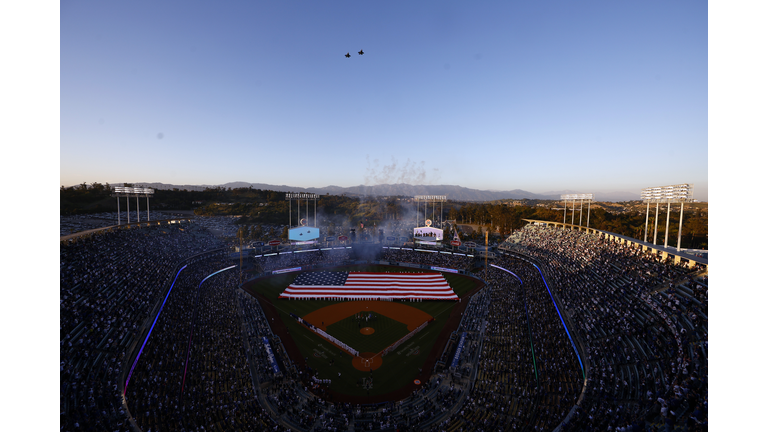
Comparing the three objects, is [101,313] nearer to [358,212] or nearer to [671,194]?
[671,194]

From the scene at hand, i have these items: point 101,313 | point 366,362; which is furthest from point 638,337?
point 101,313

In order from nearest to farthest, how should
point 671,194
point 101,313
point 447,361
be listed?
point 101,313 < point 447,361 < point 671,194

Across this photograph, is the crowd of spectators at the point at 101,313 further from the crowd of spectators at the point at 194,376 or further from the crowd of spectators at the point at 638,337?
the crowd of spectators at the point at 638,337

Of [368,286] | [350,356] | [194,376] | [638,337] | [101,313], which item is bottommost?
[350,356]

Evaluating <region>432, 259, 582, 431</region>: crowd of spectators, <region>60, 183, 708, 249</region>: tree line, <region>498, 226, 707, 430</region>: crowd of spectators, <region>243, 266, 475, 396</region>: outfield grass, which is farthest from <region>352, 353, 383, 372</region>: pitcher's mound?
<region>60, 183, 708, 249</region>: tree line

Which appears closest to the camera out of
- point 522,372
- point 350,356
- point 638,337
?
point 638,337

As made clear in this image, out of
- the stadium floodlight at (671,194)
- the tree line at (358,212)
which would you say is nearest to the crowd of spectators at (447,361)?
Result: the stadium floodlight at (671,194)

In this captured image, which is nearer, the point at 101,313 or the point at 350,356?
the point at 101,313
